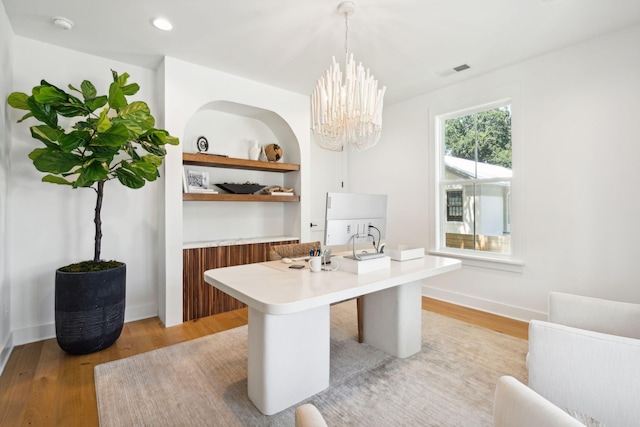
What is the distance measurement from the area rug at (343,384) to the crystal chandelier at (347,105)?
1.78 m

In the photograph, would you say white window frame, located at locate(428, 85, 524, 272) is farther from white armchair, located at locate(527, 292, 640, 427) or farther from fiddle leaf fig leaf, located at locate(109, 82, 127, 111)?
fiddle leaf fig leaf, located at locate(109, 82, 127, 111)

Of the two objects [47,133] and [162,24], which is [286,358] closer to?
[47,133]

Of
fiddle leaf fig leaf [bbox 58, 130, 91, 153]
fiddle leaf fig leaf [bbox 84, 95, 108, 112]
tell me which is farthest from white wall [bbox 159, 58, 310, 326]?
fiddle leaf fig leaf [bbox 58, 130, 91, 153]

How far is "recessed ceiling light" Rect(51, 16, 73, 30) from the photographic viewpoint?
2438 millimetres

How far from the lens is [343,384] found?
2041 mm

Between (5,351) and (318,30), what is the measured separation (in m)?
3.59

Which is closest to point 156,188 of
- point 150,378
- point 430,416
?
point 150,378

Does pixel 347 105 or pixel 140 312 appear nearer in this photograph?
pixel 347 105

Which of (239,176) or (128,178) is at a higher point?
(239,176)

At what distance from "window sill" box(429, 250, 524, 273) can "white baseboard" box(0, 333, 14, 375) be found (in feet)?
14.0

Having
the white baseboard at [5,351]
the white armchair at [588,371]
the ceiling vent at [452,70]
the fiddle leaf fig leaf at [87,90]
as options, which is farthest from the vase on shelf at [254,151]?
the white armchair at [588,371]

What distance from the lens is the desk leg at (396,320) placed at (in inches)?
93.7

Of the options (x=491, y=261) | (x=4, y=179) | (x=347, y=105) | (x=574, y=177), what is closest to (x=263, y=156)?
(x=347, y=105)

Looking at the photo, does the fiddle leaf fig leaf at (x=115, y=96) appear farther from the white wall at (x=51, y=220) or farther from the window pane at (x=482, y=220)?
the window pane at (x=482, y=220)
